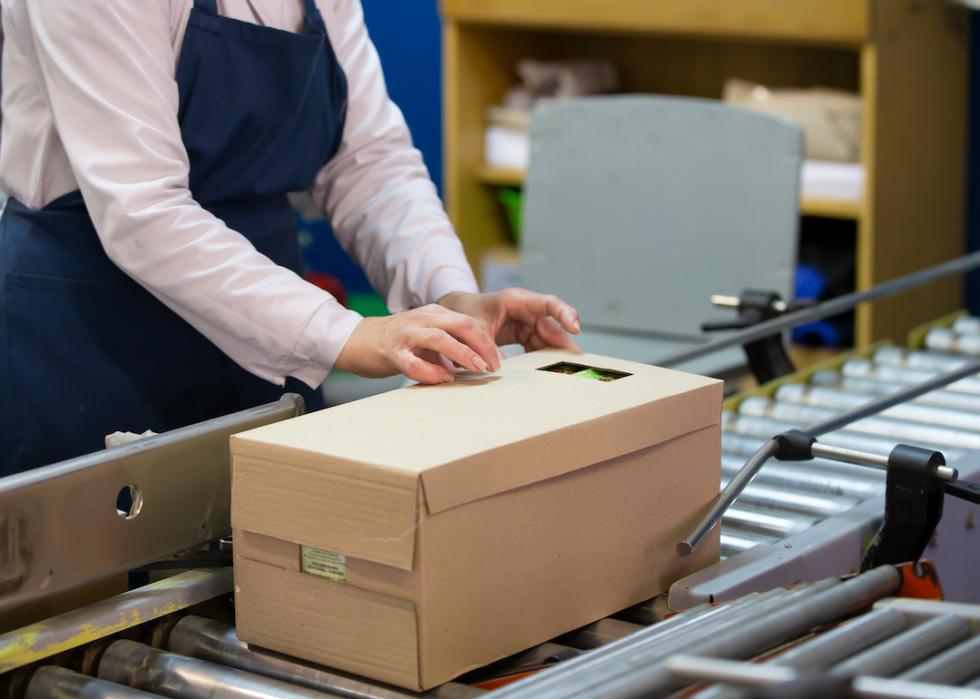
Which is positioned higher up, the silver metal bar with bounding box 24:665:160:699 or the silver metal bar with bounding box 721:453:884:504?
the silver metal bar with bounding box 721:453:884:504

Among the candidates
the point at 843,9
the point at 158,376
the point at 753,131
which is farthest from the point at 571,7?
the point at 158,376

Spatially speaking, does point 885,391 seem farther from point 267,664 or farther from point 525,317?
point 267,664

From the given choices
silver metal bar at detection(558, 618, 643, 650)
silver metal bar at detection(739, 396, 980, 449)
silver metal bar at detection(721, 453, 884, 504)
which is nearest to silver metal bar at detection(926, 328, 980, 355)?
silver metal bar at detection(739, 396, 980, 449)

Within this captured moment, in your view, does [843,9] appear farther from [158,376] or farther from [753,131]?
[158,376]

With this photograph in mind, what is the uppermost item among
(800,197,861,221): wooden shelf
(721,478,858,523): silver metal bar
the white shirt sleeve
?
the white shirt sleeve

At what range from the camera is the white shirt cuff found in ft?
4.38

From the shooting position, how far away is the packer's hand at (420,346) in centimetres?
127

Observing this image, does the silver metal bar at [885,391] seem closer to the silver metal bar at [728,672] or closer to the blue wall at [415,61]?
the silver metal bar at [728,672]

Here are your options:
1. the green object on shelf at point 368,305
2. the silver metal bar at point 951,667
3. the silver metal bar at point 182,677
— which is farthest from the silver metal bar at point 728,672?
the green object on shelf at point 368,305

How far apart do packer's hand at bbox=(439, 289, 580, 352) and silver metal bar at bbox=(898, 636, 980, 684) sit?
53cm

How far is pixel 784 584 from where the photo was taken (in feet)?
4.19

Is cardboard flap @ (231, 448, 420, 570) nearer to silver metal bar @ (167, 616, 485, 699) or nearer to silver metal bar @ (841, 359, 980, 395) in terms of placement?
silver metal bar @ (167, 616, 485, 699)

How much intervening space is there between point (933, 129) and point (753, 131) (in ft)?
3.10

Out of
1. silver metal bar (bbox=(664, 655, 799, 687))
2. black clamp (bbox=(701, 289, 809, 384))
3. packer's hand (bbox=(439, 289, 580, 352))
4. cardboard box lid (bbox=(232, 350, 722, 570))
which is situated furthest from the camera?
black clamp (bbox=(701, 289, 809, 384))
